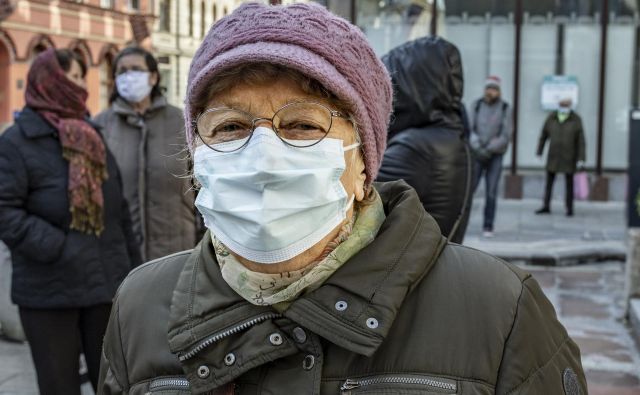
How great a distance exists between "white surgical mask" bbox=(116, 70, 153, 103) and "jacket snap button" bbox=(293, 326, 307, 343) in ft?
11.3

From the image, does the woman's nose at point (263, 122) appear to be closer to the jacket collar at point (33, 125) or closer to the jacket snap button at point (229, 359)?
the jacket snap button at point (229, 359)

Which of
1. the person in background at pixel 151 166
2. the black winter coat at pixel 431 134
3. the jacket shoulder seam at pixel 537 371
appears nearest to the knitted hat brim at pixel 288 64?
the jacket shoulder seam at pixel 537 371

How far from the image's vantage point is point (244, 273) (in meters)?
1.88

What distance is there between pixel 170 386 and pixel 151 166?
3.05 meters

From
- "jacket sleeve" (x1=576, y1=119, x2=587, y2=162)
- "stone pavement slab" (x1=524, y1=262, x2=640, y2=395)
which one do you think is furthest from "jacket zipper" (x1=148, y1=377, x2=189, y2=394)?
"jacket sleeve" (x1=576, y1=119, x2=587, y2=162)

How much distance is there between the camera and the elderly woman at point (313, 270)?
1.76 meters

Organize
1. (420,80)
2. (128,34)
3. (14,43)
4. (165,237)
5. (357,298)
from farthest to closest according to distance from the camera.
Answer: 1. (128,34)
2. (14,43)
3. (165,237)
4. (420,80)
5. (357,298)

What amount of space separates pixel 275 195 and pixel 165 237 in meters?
3.09

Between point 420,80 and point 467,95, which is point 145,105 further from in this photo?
point 467,95

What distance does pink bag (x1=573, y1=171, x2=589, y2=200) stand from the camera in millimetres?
14203

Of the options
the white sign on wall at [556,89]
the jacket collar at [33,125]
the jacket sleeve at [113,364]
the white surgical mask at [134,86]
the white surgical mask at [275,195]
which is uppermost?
the white sign on wall at [556,89]

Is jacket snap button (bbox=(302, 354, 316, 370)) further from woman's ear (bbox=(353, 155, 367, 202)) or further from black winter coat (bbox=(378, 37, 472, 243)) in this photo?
black winter coat (bbox=(378, 37, 472, 243))

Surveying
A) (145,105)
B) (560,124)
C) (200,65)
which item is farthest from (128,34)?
(200,65)

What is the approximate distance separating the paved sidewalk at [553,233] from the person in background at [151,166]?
5.50 metres
